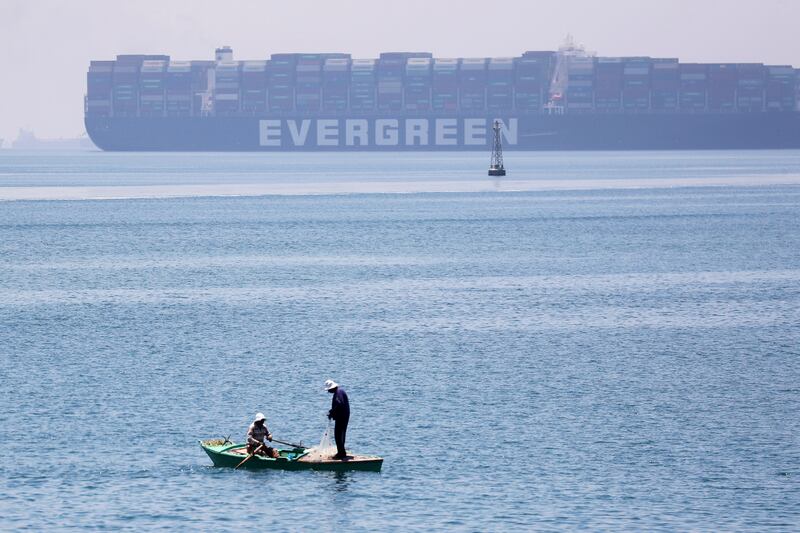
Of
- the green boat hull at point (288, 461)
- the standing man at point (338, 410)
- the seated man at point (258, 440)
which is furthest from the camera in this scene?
the seated man at point (258, 440)

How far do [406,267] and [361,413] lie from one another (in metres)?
32.5

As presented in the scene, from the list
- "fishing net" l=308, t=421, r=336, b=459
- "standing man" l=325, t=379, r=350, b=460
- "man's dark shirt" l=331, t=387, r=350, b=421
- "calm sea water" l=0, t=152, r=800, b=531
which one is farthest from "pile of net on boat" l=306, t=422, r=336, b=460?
"man's dark shirt" l=331, t=387, r=350, b=421

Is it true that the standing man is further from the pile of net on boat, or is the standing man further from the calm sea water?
the calm sea water

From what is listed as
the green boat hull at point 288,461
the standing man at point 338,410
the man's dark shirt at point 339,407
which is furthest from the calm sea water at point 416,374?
the man's dark shirt at point 339,407

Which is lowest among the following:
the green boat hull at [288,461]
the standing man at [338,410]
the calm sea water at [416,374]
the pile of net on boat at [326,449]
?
the calm sea water at [416,374]

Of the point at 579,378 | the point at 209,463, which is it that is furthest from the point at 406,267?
the point at 209,463

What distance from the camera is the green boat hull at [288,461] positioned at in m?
24.9

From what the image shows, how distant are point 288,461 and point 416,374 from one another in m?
9.65

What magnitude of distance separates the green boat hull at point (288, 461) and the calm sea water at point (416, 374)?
0.60ft

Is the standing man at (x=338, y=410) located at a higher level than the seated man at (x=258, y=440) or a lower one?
higher

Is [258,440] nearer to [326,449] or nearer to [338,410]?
[326,449]

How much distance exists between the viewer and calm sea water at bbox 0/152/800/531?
23438mm

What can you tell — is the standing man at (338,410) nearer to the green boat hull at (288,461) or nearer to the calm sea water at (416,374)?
the green boat hull at (288,461)

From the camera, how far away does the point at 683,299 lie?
49.5 meters
